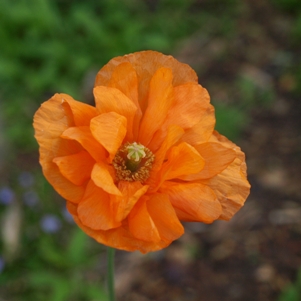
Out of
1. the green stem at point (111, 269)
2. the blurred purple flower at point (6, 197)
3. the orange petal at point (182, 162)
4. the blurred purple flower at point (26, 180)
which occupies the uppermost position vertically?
the orange petal at point (182, 162)

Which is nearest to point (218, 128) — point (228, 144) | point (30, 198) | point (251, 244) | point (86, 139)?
point (251, 244)

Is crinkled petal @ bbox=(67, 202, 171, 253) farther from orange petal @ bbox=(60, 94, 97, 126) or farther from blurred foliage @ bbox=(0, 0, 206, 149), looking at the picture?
blurred foliage @ bbox=(0, 0, 206, 149)

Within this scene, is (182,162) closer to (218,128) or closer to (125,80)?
(125,80)

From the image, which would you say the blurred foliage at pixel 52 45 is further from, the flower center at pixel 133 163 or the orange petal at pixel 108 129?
the orange petal at pixel 108 129

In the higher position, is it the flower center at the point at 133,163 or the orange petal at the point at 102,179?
the orange petal at the point at 102,179

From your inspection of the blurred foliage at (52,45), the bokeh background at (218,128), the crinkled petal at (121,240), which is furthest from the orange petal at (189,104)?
the blurred foliage at (52,45)

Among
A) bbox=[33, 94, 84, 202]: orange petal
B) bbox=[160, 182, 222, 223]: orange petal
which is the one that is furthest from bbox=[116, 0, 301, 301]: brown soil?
bbox=[33, 94, 84, 202]: orange petal
